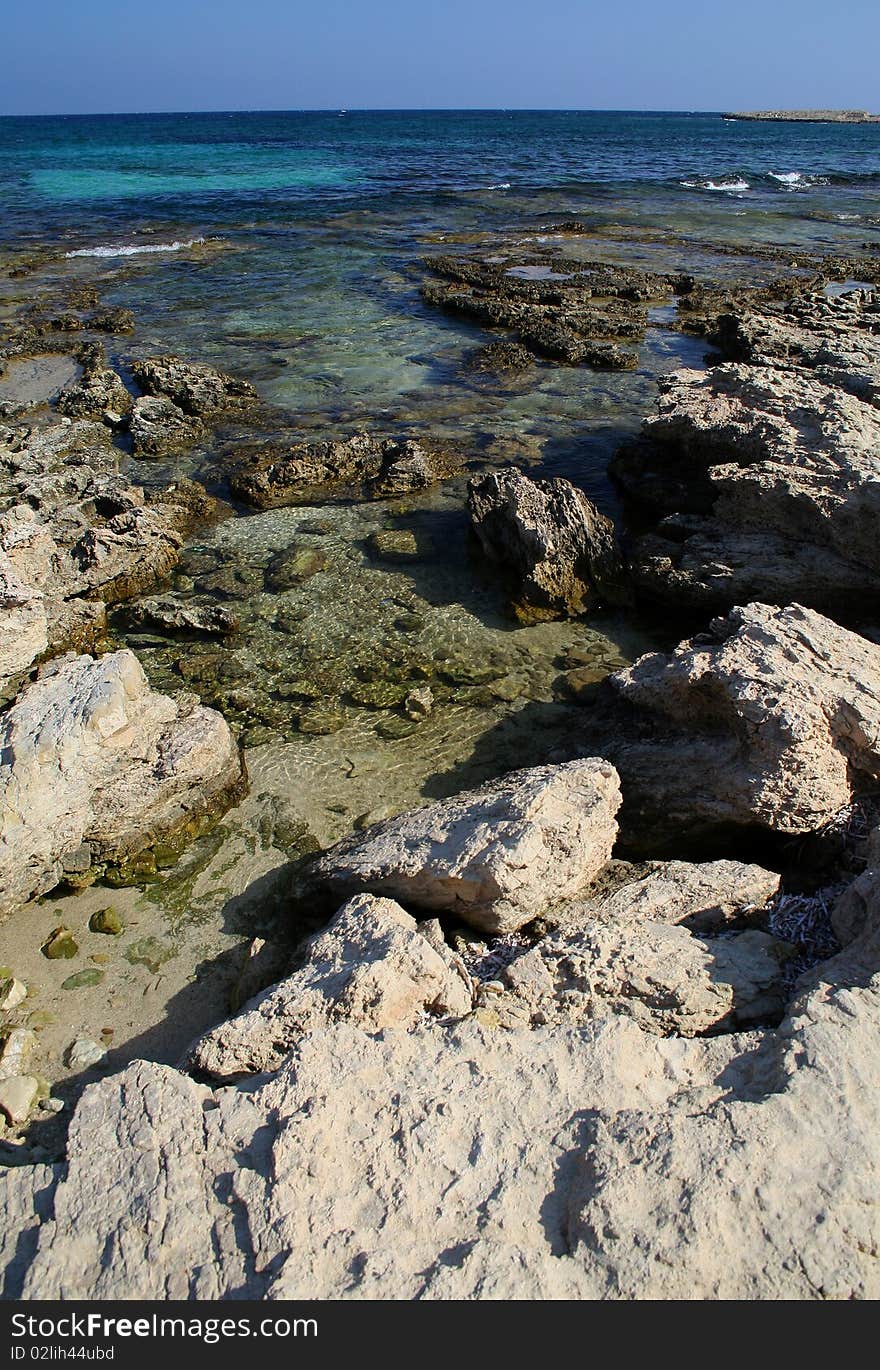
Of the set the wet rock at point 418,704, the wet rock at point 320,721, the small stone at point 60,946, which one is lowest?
the small stone at point 60,946

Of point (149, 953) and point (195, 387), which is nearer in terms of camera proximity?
point (149, 953)

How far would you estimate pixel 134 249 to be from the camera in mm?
27188

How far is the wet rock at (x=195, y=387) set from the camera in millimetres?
14008

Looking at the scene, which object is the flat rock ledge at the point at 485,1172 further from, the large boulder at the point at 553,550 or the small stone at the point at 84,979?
the large boulder at the point at 553,550

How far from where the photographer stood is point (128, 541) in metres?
9.41

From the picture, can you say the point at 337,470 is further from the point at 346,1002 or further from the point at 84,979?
the point at 346,1002

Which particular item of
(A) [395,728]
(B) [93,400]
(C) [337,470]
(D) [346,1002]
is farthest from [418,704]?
(B) [93,400]

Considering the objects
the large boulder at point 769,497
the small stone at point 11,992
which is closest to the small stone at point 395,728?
the large boulder at point 769,497

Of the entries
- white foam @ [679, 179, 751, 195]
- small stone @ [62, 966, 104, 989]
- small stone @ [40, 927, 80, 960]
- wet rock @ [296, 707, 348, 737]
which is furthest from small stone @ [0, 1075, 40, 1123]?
white foam @ [679, 179, 751, 195]

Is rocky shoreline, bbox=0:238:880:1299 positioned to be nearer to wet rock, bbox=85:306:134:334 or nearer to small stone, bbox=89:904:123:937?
small stone, bbox=89:904:123:937

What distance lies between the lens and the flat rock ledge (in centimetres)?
280

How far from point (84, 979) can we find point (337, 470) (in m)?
8.26

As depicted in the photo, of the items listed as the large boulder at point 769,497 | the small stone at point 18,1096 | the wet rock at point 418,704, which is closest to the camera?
the small stone at point 18,1096

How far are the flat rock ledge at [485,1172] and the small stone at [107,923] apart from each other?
2017mm
